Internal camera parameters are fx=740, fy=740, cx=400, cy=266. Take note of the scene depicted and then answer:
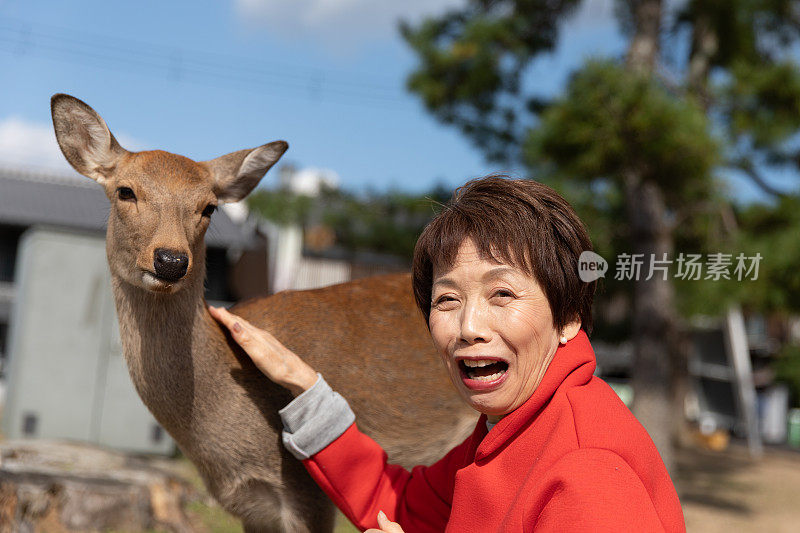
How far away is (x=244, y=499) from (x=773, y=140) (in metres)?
6.15

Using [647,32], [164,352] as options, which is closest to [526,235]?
[164,352]

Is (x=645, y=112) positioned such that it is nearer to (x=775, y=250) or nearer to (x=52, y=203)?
(x=775, y=250)

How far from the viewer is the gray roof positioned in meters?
13.1

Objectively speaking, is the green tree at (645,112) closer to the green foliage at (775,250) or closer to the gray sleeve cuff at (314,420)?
the green foliage at (775,250)

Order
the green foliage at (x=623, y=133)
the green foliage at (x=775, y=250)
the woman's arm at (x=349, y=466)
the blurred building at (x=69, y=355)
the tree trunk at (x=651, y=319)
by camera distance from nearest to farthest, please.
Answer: the woman's arm at (x=349, y=466) < the green foliage at (x=623, y=133) < the green foliage at (x=775, y=250) < the tree trunk at (x=651, y=319) < the blurred building at (x=69, y=355)

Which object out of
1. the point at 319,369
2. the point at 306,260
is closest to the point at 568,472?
the point at 319,369

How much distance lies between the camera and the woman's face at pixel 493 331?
1456 mm

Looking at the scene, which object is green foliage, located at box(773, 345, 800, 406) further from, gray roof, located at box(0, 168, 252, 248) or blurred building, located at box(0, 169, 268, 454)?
gray roof, located at box(0, 168, 252, 248)

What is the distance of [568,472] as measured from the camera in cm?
125

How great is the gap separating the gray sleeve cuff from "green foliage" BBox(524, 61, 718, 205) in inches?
169

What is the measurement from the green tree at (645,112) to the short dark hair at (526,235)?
440 centimetres

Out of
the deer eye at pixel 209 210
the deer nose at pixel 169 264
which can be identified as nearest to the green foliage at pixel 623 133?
the deer eye at pixel 209 210

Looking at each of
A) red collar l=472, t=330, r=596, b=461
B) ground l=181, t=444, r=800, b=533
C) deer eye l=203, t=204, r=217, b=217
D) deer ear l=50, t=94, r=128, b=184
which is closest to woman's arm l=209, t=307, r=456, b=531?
red collar l=472, t=330, r=596, b=461

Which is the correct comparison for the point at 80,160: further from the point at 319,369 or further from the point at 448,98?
the point at 448,98
